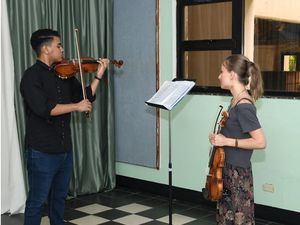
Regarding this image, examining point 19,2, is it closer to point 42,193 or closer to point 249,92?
point 42,193

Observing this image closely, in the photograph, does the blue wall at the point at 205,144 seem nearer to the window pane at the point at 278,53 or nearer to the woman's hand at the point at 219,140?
the window pane at the point at 278,53

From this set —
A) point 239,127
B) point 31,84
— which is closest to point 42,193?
point 31,84

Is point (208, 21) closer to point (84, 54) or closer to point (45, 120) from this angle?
point (84, 54)

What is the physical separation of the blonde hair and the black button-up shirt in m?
1.12

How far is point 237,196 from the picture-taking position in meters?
2.32

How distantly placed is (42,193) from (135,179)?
1830 millimetres

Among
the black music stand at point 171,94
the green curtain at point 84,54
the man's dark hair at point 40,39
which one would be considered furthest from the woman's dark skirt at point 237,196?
the green curtain at point 84,54

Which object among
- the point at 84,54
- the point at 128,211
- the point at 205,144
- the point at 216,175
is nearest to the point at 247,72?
the point at 216,175

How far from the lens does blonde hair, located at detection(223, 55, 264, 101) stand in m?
2.31

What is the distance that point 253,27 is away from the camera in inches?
143

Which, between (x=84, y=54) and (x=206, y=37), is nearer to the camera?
(x=206, y=37)

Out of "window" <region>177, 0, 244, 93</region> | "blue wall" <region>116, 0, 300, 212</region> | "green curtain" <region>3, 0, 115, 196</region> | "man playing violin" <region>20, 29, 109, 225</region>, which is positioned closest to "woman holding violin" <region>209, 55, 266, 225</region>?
"man playing violin" <region>20, 29, 109, 225</region>

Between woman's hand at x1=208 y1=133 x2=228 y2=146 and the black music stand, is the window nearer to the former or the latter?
the black music stand

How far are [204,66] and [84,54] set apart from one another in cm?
117
